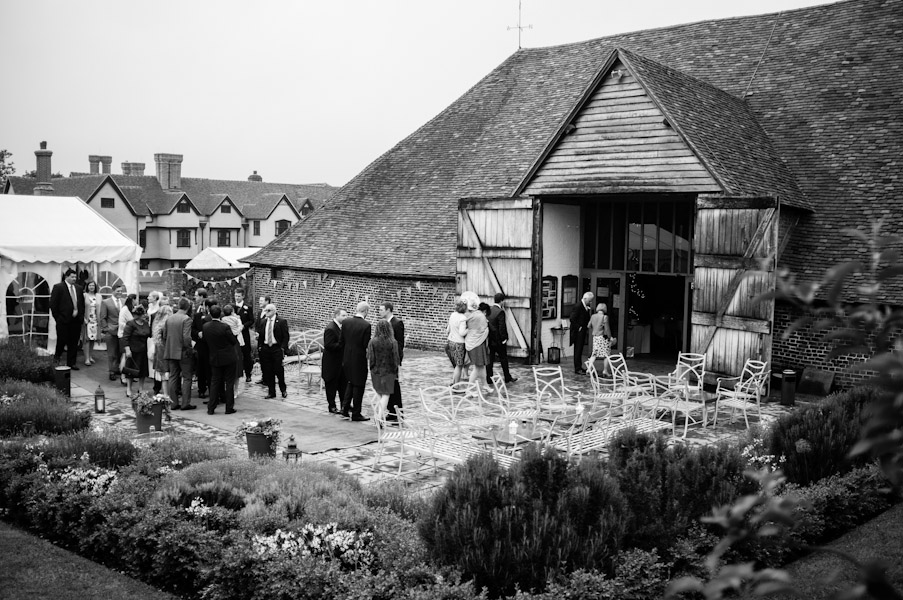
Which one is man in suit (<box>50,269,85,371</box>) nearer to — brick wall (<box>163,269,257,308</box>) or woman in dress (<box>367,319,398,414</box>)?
woman in dress (<box>367,319,398,414</box>)

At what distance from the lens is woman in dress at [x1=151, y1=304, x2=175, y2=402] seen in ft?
47.2

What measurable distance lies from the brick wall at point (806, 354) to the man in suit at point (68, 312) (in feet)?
47.2

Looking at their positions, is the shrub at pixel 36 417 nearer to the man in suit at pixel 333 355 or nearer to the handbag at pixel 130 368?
the handbag at pixel 130 368

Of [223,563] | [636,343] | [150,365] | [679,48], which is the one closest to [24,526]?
[223,563]

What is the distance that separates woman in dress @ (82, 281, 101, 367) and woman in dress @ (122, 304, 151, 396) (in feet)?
13.9

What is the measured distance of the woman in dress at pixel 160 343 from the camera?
1440 centimetres

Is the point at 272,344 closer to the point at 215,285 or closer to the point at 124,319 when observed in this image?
the point at 124,319

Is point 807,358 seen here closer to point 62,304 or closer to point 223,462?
point 223,462

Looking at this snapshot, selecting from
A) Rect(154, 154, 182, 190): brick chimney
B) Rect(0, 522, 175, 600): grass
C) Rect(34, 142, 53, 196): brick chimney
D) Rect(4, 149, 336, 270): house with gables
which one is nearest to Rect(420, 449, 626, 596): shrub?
Rect(0, 522, 175, 600): grass

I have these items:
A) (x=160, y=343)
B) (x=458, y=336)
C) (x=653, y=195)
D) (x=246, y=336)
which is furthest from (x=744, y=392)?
(x=160, y=343)

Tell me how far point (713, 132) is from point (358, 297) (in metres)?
11.6

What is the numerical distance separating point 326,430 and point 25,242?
10131 millimetres

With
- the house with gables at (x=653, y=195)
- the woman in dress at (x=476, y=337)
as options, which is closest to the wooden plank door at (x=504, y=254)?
the house with gables at (x=653, y=195)

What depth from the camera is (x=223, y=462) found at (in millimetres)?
9500
